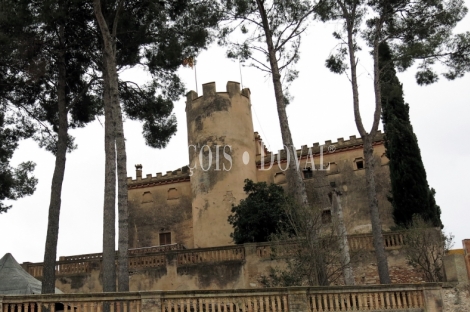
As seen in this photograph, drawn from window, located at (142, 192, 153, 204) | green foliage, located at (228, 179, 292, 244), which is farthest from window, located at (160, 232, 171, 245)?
green foliage, located at (228, 179, 292, 244)

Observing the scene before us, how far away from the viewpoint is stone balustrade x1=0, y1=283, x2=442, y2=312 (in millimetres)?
10945

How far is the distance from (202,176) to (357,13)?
14233 millimetres

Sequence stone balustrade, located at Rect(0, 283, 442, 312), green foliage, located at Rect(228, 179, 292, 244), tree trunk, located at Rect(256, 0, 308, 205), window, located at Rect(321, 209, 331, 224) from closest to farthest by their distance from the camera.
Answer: stone balustrade, located at Rect(0, 283, 442, 312) → tree trunk, located at Rect(256, 0, 308, 205) → green foliage, located at Rect(228, 179, 292, 244) → window, located at Rect(321, 209, 331, 224)

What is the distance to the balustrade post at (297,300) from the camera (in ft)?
36.5

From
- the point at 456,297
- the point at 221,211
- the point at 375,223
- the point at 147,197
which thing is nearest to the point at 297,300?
the point at 456,297

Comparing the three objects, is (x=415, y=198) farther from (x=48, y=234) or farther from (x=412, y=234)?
(x=48, y=234)

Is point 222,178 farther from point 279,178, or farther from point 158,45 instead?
point 158,45

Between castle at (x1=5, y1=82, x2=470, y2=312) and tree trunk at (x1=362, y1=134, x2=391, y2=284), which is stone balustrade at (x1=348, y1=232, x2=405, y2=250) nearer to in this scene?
castle at (x1=5, y1=82, x2=470, y2=312)

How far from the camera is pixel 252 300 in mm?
11211

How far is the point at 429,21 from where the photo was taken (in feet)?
59.7

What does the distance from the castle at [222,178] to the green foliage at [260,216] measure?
568cm

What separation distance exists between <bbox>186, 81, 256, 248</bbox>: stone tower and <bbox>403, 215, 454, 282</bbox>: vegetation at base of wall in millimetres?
13231

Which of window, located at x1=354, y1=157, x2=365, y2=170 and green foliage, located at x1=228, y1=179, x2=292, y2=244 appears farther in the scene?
window, located at x1=354, y1=157, x2=365, y2=170

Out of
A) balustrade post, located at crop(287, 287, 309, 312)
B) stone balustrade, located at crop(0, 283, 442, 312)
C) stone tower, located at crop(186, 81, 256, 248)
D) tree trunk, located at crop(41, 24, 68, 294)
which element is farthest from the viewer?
stone tower, located at crop(186, 81, 256, 248)
